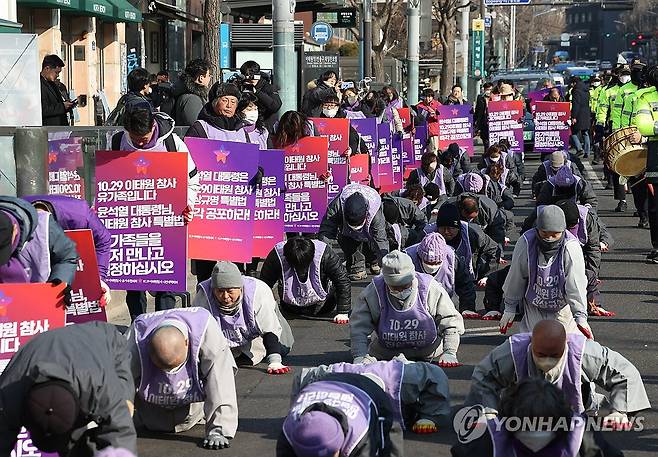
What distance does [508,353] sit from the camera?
729 cm

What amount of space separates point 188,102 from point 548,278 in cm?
491

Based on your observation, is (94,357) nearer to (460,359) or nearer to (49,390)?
(49,390)

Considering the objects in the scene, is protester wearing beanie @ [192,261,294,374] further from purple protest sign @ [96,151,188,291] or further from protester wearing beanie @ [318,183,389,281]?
protester wearing beanie @ [318,183,389,281]

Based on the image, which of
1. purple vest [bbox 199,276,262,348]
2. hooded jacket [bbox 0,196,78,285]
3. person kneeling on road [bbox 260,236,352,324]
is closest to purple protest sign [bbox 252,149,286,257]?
person kneeling on road [bbox 260,236,352,324]

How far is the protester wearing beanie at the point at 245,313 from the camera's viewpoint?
372 inches

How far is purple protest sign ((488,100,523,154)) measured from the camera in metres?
24.2

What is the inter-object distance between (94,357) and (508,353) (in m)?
2.39

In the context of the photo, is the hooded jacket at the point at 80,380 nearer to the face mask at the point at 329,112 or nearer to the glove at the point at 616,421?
the glove at the point at 616,421

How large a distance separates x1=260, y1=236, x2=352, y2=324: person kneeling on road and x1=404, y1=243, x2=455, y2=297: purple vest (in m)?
0.85

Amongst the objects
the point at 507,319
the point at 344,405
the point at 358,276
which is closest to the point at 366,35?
the point at 358,276

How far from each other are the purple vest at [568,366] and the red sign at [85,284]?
102 inches

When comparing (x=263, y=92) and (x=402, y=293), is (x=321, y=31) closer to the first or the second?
(x=263, y=92)

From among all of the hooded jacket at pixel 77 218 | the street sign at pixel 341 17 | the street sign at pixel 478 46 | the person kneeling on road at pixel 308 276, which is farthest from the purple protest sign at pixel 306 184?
the street sign at pixel 478 46

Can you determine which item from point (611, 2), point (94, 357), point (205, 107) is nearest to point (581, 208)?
point (205, 107)
